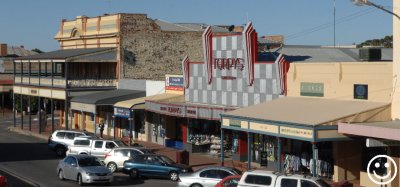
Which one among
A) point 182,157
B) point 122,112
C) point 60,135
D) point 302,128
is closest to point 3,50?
point 122,112

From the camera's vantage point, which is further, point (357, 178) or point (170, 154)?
point (170, 154)

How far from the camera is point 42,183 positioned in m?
30.0

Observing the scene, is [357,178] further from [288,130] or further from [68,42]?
[68,42]

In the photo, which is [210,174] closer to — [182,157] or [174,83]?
[182,157]

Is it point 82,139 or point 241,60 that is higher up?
point 241,60

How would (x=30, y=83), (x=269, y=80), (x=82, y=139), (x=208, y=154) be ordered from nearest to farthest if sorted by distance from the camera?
1. (x=269, y=80)
2. (x=82, y=139)
3. (x=208, y=154)
4. (x=30, y=83)

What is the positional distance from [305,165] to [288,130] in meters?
4.20

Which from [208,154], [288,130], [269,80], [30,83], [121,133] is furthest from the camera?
[30,83]

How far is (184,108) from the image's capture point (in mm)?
40188

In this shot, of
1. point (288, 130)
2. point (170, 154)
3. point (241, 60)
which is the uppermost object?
point (241, 60)

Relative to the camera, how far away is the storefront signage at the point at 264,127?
29.6 metres

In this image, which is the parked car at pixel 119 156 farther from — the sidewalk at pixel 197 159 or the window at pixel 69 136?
the window at pixel 69 136

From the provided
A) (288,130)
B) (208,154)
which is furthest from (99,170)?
(208,154)

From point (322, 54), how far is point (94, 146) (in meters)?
16.1
